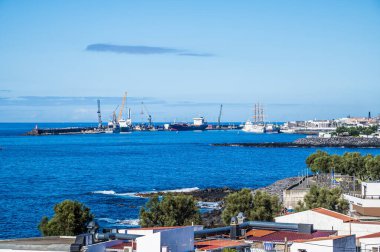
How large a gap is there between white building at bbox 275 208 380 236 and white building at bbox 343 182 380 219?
3.43m

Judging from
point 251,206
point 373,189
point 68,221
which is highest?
point 373,189

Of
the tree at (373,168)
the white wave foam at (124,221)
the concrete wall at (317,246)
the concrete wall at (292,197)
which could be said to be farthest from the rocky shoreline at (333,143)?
the concrete wall at (317,246)

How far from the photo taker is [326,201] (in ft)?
82.9

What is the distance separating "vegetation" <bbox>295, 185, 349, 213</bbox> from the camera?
80.4 ft

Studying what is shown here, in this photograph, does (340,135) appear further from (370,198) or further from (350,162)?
(370,198)

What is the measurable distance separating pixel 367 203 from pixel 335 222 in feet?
16.4

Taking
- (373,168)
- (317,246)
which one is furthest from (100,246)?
(373,168)

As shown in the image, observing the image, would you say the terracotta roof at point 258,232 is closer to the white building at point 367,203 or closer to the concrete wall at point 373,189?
the white building at point 367,203

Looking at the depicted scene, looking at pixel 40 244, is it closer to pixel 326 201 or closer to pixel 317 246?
pixel 317 246

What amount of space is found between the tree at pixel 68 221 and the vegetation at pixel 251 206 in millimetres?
5253

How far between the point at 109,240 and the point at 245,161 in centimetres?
7602

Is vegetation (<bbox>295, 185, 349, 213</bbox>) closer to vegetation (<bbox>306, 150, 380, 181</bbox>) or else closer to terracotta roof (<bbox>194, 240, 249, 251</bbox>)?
terracotta roof (<bbox>194, 240, 249, 251</bbox>)

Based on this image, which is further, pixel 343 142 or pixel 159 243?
pixel 343 142

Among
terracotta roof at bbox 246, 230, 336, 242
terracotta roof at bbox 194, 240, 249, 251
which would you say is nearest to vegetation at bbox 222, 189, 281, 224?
terracotta roof at bbox 246, 230, 336, 242
